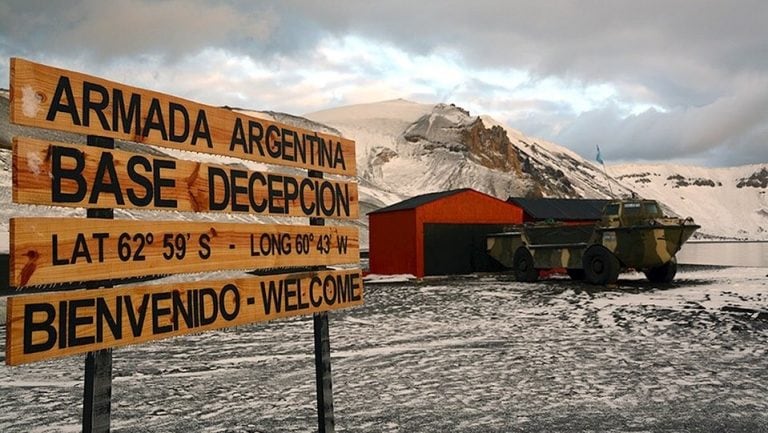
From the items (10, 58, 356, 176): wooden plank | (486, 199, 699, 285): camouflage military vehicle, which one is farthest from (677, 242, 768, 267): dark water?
(10, 58, 356, 176): wooden plank

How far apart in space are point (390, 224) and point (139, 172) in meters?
19.9

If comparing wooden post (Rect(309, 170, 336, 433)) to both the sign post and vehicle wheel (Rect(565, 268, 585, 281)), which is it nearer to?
the sign post

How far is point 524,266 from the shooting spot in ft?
62.7

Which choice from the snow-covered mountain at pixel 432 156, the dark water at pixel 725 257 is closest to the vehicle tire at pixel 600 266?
the dark water at pixel 725 257

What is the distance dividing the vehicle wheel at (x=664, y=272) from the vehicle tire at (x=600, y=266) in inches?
73.3

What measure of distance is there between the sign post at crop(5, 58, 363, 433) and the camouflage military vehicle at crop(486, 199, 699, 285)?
44.2ft

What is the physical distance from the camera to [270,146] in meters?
3.98

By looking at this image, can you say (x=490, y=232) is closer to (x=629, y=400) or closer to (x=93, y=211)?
(x=629, y=400)

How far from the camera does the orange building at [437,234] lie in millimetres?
21859

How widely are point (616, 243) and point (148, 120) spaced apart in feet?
49.0

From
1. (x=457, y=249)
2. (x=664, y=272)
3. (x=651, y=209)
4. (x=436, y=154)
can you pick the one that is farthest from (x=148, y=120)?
(x=436, y=154)

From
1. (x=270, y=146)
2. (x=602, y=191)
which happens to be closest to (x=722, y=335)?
(x=270, y=146)

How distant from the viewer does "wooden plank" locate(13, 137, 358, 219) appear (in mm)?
2678

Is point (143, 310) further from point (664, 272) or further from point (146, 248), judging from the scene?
point (664, 272)
